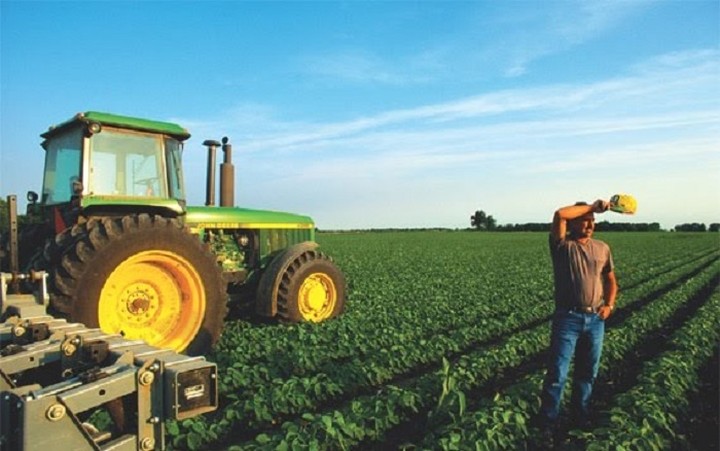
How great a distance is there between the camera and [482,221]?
11075 centimetres

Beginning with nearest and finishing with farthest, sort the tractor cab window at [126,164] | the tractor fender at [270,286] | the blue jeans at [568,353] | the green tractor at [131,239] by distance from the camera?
the blue jeans at [568,353], the green tractor at [131,239], the tractor cab window at [126,164], the tractor fender at [270,286]

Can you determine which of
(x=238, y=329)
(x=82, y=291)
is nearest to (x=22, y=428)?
(x=82, y=291)

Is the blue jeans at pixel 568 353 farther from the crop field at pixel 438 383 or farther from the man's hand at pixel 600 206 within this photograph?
the man's hand at pixel 600 206

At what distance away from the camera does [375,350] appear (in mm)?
6832

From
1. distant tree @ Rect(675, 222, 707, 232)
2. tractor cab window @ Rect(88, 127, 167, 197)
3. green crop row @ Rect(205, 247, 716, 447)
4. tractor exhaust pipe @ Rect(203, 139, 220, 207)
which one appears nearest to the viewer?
green crop row @ Rect(205, 247, 716, 447)

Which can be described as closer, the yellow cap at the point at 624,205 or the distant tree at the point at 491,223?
the yellow cap at the point at 624,205

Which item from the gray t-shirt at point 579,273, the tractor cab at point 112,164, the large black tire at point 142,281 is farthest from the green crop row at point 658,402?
the tractor cab at point 112,164

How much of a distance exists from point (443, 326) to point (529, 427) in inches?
173

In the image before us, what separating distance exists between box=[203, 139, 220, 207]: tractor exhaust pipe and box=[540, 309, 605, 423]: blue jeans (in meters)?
4.69

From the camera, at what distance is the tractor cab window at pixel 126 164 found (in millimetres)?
5734

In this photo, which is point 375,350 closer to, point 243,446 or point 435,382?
point 435,382

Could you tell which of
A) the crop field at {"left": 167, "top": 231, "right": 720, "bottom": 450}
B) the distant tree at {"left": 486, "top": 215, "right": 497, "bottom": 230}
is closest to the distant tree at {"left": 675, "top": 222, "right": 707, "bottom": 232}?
the distant tree at {"left": 486, "top": 215, "right": 497, "bottom": 230}

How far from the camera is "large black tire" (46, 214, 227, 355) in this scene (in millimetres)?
4777

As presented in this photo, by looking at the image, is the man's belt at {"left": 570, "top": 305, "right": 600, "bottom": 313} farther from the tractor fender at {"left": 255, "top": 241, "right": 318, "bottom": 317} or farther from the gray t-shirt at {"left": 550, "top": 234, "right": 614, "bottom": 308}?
the tractor fender at {"left": 255, "top": 241, "right": 318, "bottom": 317}
